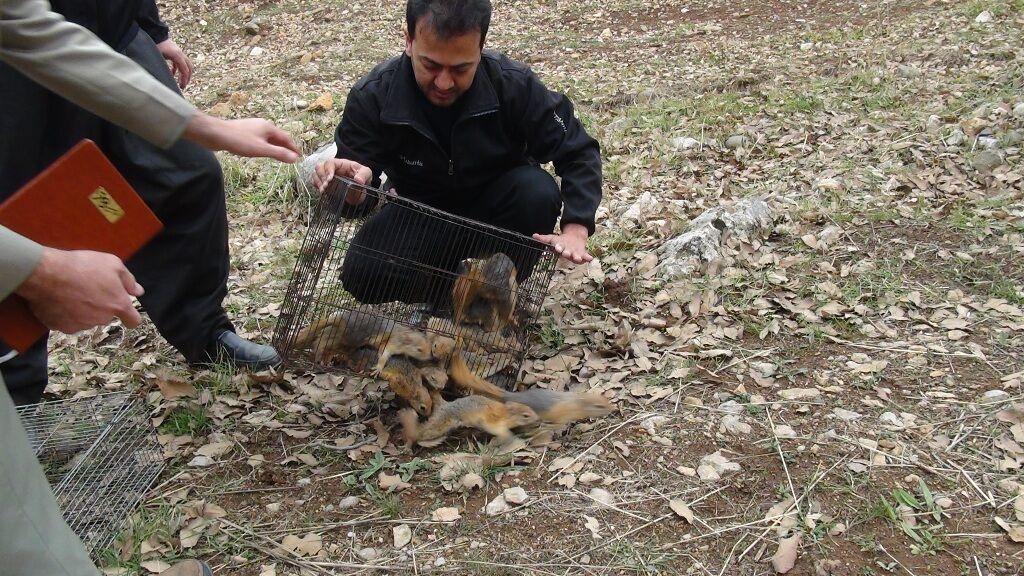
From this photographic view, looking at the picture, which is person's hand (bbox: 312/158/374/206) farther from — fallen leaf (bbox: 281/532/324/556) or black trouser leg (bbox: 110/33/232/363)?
fallen leaf (bbox: 281/532/324/556)

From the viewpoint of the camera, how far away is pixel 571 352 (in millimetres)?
3629

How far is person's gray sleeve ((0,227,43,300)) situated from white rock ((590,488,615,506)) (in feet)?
5.90

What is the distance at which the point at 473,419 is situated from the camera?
9.68 feet

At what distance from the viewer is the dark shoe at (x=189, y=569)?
235cm

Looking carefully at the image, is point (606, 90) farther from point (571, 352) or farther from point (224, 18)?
point (224, 18)

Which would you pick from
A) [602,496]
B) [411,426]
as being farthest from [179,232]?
[602,496]

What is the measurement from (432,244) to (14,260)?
6.26 ft

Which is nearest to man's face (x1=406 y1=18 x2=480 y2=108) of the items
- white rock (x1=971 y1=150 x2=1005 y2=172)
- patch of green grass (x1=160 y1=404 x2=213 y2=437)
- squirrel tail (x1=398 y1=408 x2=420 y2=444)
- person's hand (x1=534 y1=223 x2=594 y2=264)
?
person's hand (x1=534 y1=223 x2=594 y2=264)

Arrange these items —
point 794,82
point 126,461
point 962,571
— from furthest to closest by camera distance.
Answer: point 794,82
point 126,461
point 962,571

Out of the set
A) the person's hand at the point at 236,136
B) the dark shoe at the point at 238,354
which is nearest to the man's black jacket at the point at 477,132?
the dark shoe at the point at 238,354

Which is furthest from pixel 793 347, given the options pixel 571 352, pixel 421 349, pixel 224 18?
pixel 224 18

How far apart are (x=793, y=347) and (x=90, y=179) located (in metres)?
2.72

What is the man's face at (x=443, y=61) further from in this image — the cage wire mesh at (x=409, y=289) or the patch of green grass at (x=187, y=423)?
the patch of green grass at (x=187, y=423)

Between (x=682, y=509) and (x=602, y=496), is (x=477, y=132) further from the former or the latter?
(x=682, y=509)
